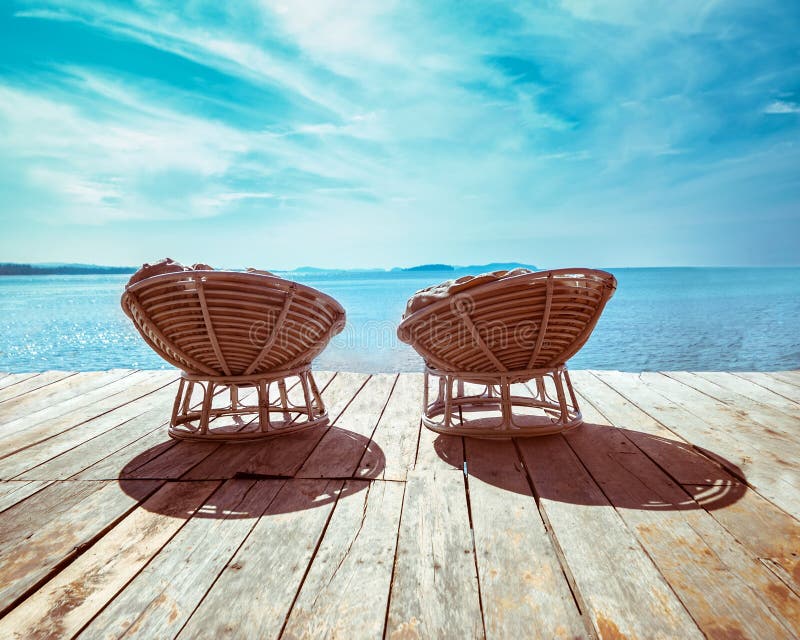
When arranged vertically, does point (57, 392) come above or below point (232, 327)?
below

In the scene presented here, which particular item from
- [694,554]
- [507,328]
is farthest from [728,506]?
[507,328]

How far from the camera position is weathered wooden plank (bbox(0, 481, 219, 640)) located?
3.59ft

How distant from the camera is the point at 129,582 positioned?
1.25m

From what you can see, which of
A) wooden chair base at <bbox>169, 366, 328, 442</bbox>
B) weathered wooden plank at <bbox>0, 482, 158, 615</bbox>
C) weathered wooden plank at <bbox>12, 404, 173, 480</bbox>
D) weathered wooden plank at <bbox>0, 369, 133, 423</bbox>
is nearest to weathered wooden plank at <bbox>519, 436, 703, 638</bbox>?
wooden chair base at <bbox>169, 366, 328, 442</bbox>

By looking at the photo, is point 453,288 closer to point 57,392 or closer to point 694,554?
point 694,554

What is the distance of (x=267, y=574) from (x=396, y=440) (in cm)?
124

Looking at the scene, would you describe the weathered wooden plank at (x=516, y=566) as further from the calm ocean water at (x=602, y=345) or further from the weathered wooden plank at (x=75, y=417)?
the calm ocean water at (x=602, y=345)

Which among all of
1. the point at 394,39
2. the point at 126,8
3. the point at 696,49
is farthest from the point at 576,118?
the point at 126,8

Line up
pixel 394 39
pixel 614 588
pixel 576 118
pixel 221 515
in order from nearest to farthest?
pixel 614 588, pixel 221 515, pixel 394 39, pixel 576 118

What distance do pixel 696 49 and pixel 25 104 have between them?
1254 inches

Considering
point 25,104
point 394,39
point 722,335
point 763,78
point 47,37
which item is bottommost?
point 722,335

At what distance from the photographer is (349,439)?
2486mm

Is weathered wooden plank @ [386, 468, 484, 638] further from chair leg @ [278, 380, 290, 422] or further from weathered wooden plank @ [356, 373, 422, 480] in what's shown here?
chair leg @ [278, 380, 290, 422]

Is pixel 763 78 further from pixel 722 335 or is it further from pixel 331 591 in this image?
pixel 331 591
